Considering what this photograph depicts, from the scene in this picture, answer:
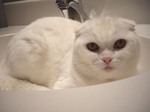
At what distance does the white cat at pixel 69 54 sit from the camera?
0.79 meters

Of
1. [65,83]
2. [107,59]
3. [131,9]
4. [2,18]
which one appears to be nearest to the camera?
[107,59]

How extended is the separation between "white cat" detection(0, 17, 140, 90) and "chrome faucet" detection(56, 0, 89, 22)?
0.27ft

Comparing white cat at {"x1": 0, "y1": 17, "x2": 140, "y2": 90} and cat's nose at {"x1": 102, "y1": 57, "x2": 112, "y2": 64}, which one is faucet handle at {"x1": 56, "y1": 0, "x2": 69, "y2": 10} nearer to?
white cat at {"x1": 0, "y1": 17, "x2": 140, "y2": 90}

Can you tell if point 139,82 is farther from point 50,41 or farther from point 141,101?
point 50,41

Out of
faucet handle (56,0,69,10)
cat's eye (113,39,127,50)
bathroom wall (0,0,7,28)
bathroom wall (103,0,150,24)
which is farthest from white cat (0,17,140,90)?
bathroom wall (0,0,7,28)

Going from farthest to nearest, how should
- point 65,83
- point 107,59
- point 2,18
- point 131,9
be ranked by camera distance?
point 2,18 → point 131,9 → point 65,83 → point 107,59

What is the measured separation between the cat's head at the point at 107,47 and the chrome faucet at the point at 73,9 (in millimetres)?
304

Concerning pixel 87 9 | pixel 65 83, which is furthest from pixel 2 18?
pixel 65 83

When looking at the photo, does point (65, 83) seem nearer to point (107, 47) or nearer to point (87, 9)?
point (107, 47)

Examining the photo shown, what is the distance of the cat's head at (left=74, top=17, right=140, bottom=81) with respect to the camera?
772 mm

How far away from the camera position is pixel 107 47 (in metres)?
0.78

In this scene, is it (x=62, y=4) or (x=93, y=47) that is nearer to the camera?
(x=93, y=47)

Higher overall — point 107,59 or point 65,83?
point 107,59

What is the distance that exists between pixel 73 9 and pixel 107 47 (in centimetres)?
45
